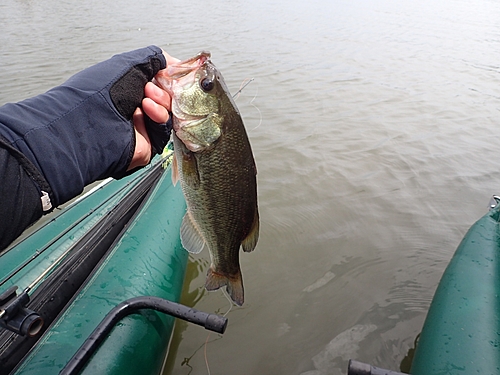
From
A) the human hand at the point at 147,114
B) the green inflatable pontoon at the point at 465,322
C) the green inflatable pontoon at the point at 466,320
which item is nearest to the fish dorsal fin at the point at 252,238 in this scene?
the human hand at the point at 147,114

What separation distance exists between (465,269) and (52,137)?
9.66 ft

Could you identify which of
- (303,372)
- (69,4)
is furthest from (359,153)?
(69,4)

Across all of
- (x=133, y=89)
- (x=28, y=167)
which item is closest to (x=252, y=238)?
(x=133, y=89)

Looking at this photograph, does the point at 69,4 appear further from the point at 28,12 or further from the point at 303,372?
the point at 303,372

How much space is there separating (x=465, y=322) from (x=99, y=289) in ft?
7.64

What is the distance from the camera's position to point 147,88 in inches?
64.9

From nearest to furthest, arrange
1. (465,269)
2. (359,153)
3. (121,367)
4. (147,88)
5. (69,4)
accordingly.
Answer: (147,88), (121,367), (465,269), (359,153), (69,4)

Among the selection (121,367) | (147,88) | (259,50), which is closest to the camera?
(147,88)

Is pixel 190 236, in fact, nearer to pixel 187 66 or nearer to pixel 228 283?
pixel 228 283

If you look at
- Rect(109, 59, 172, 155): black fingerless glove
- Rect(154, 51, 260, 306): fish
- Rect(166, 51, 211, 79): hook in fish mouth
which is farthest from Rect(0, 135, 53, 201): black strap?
Rect(166, 51, 211, 79): hook in fish mouth

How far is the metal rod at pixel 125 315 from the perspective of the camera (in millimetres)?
1889

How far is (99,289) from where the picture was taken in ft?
8.04

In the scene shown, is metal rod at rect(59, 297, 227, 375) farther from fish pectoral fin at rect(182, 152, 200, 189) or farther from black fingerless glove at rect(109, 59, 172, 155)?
black fingerless glove at rect(109, 59, 172, 155)

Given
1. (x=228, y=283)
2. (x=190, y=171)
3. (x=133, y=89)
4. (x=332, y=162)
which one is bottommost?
(x=332, y=162)
